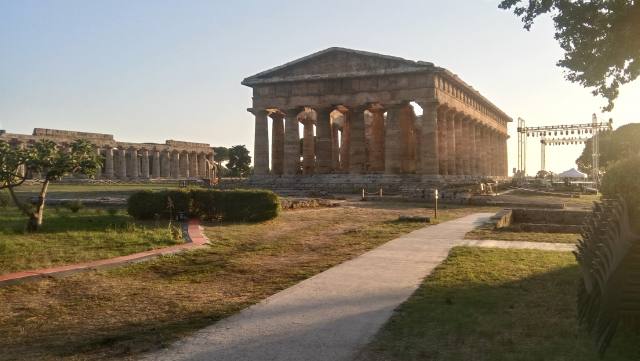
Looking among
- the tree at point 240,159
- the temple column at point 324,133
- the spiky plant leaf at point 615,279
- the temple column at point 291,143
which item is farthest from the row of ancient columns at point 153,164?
the spiky plant leaf at point 615,279

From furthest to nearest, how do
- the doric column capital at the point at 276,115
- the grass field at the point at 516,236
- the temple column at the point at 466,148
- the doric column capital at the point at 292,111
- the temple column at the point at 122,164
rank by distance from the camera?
the temple column at the point at 122,164
the temple column at the point at 466,148
the doric column capital at the point at 276,115
the doric column capital at the point at 292,111
the grass field at the point at 516,236

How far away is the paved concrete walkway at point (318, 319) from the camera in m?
5.39

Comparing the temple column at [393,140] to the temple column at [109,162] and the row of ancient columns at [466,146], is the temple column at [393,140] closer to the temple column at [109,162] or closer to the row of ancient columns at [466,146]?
the row of ancient columns at [466,146]

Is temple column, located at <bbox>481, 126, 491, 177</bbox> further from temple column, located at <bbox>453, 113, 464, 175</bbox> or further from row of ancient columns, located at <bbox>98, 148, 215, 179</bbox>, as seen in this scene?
row of ancient columns, located at <bbox>98, 148, 215, 179</bbox>

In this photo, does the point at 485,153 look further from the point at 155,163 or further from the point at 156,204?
the point at 156,204

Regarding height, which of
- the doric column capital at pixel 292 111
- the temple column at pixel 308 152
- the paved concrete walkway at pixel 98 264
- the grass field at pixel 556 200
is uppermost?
the doric column capital at pixel 292 111

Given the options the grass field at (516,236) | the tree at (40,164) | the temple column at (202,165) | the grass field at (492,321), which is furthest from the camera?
the temple column at (202,165)

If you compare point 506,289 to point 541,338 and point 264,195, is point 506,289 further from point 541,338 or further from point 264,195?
point 264,195

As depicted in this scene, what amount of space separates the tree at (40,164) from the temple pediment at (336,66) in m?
35.6

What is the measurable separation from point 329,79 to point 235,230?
3580 cm

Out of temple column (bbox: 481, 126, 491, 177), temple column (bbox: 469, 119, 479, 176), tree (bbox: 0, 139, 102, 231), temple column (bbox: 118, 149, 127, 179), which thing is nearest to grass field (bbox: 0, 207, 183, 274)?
tree (bbox: 0, 139, 102, 231)

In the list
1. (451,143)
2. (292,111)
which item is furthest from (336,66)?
(451,143)

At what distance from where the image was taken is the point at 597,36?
13602 millimetres

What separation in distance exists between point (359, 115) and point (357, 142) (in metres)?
2.64
